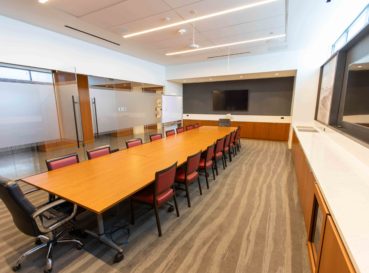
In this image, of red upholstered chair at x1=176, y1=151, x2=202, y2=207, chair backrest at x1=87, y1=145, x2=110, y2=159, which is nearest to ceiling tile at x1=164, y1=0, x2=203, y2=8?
red upholstered chair at x1=176, y1=151, x2=202, y2=207

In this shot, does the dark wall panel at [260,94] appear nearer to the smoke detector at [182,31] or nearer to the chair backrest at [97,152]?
the smoke detector at [182,31]

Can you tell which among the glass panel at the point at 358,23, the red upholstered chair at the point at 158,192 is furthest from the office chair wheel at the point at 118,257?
the glass panel at the point at 358,23

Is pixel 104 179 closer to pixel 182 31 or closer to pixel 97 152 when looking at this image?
pixel 97 152

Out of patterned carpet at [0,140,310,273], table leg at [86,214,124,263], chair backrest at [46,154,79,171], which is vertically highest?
chair backrest at [46,154,79,171]

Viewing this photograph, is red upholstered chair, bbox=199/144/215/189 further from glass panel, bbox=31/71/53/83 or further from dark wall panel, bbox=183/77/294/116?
dark wall panel, bbox=183/77/294/116

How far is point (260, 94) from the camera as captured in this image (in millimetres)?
7656

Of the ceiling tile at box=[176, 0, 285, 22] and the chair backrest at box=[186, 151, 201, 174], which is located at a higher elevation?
the ceiling tile at box=[176, 0, 285, 22]

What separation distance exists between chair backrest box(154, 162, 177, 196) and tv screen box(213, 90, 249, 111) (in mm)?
6620

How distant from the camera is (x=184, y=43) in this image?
16.3 feet

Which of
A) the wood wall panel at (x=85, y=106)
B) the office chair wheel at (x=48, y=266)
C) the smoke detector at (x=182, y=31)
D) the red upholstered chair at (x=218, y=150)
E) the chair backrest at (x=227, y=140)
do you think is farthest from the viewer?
the wood wall panel at (x=85, y=106)

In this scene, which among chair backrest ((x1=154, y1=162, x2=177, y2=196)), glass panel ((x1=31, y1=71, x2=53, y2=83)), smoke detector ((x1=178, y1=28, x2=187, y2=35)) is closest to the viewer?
chair backrest ((x1=154, y1=162, x2=177, y2=196))

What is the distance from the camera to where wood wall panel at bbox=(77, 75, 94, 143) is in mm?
4820

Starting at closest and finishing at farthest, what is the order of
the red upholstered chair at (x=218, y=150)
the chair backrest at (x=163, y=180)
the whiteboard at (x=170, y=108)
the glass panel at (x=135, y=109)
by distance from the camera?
the chair backrest at (x=163, y=180) → the red upholstered chair at (x=218, y=150) → the glass panel at (x=135, y=109) → the whiteboard at (x=170, y=108)

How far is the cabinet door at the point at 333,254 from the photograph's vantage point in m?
0.94
